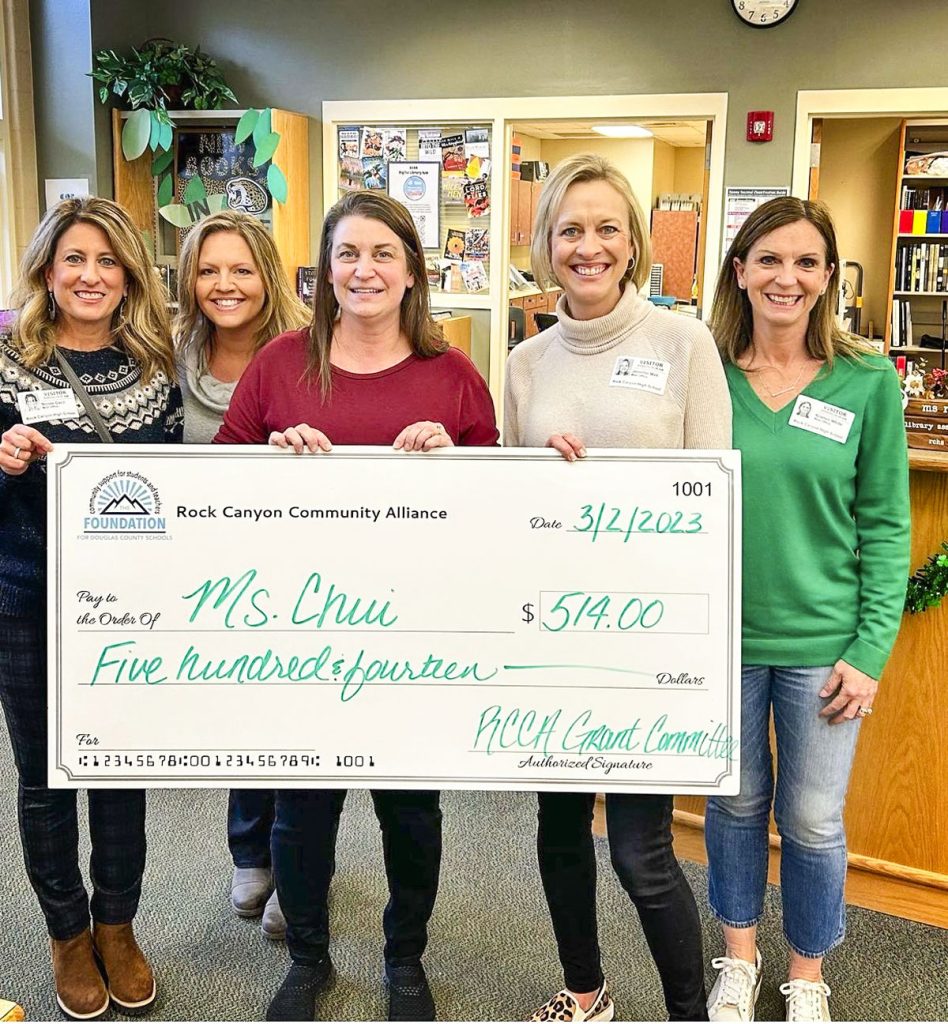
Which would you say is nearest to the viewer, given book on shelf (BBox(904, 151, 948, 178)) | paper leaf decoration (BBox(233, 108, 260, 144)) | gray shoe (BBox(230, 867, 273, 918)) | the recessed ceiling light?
gray shoe (BBox(230, 867, 273, 918))

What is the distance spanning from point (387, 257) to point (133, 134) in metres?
4.24

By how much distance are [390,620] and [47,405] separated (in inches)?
27.4

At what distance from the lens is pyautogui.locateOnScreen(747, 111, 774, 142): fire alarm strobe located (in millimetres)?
4785

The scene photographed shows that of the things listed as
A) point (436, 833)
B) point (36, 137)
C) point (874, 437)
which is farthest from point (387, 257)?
point (36, 137)

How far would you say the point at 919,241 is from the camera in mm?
7070

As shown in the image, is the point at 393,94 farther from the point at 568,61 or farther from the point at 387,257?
the point at 387,257

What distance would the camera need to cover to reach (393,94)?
17.4ft

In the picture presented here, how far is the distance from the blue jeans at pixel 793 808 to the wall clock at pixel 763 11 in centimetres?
398

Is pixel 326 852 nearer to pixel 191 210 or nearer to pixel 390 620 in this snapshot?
pixel 390 620

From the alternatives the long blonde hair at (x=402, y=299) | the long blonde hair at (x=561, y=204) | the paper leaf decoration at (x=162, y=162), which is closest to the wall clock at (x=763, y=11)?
the paper leaf decoration at (x=162, y=162)

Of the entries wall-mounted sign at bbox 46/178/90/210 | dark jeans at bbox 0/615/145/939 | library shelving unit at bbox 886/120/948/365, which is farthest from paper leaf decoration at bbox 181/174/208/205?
library shelving unit at bbox 886/120/948/365

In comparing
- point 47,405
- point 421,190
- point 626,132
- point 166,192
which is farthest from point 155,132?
point 626,132

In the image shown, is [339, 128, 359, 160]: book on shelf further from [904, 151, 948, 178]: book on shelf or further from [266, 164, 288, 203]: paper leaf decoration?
[904, 151, 948, 178]: book on shelf

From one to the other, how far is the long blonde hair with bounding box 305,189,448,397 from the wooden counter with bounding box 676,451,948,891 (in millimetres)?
1125
